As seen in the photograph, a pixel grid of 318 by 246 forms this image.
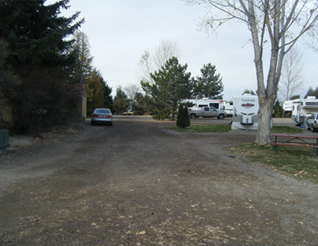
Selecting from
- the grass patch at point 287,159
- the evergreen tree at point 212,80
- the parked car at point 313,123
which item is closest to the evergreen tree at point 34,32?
the grass patch at point 287,159

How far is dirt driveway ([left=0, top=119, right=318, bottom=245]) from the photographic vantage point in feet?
11.6

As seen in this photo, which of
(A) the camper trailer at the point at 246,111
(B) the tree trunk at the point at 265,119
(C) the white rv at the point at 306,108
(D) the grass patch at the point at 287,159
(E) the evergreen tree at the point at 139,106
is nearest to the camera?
(D) the grass patch at the point at 287,159

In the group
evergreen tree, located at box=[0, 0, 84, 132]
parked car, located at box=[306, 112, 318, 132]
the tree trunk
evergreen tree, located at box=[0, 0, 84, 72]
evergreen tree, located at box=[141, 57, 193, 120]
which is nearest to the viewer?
the tree trunk

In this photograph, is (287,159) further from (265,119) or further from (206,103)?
(206,103)

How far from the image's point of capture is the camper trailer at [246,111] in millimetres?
20453

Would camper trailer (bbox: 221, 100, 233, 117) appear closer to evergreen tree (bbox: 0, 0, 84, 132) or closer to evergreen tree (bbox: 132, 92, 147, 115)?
evergreen tree (bbox: 132, 92, 147, 115)

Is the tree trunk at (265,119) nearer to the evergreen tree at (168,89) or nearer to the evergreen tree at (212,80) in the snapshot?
the evergreen tree at (168,89)

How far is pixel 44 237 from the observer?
347 cm

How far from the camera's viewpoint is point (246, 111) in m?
20.7

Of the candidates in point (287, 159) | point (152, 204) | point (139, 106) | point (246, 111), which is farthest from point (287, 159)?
point (139, 106)

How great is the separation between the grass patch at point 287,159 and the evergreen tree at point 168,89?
19.4 m

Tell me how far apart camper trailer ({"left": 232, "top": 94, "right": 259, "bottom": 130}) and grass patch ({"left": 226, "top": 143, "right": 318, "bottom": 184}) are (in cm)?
948

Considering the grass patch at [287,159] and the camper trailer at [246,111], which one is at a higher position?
the camper trailer at [246,111]

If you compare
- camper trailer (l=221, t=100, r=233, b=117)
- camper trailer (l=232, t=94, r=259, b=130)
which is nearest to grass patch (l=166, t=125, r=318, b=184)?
camper trailer (l=232, t=94, r=259, b=130)
